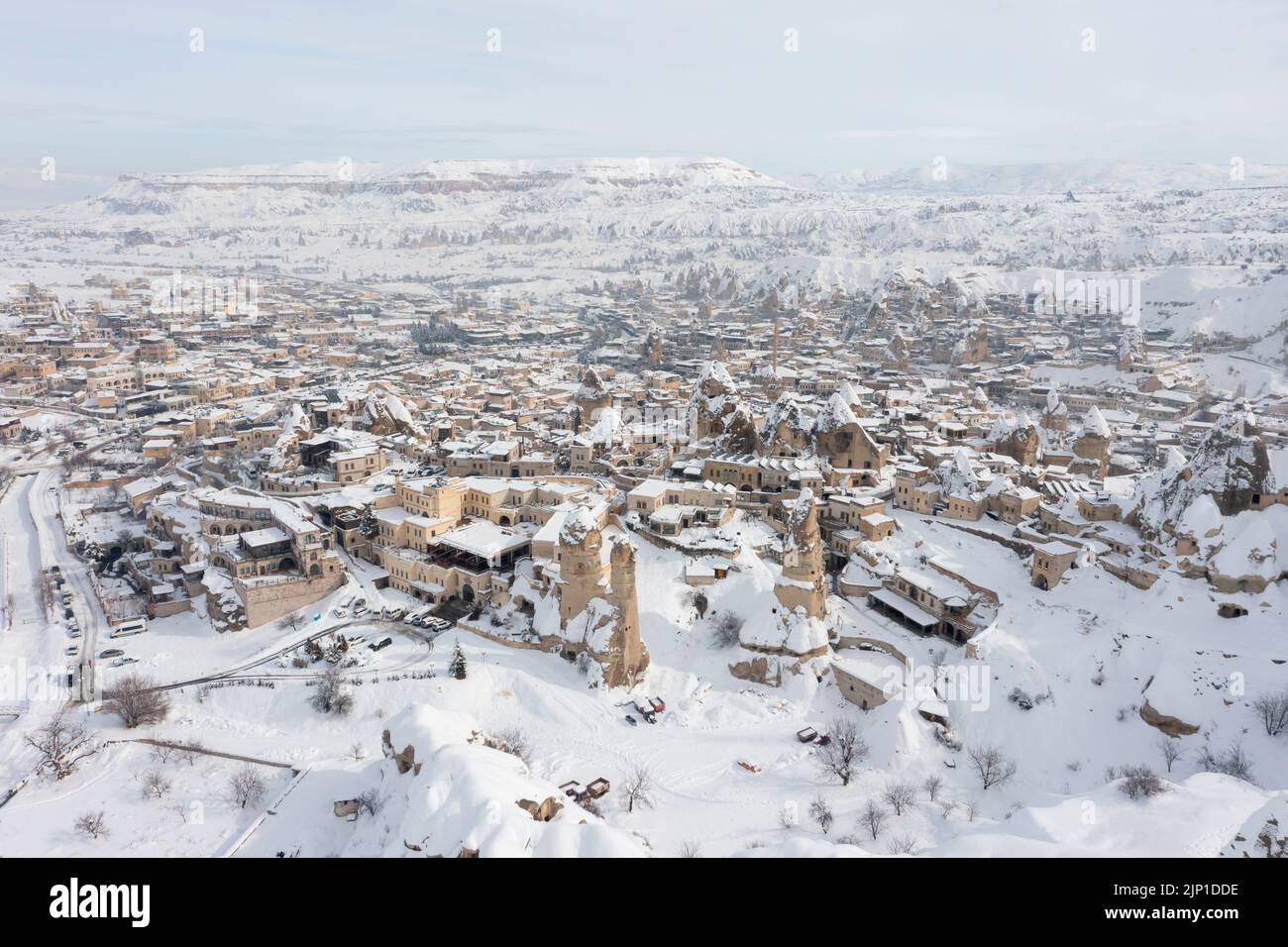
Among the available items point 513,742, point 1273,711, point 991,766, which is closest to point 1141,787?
point 991,766

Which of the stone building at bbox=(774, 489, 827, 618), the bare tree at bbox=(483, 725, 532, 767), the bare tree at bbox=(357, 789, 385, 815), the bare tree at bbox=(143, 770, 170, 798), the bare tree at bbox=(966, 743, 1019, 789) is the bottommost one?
the bare tree at bbox=(966, 743, 1019, 789)

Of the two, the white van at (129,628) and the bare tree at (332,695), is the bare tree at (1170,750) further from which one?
the white van at (129,628)

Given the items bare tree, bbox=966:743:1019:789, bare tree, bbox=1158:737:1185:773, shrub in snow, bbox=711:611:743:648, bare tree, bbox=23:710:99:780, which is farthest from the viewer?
shrub in snow, bbox=711:611:743:648

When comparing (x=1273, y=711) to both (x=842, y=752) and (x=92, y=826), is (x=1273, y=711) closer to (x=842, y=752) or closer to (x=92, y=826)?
(x=842, y=752)

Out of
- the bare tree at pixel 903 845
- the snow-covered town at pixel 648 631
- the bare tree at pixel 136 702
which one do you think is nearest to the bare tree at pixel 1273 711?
the snow-covered town at pixel 648 631

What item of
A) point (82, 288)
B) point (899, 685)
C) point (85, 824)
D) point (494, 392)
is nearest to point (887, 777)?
point (899, 685)

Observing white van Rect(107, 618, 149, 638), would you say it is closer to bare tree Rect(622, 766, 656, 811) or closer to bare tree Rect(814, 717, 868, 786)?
bare tree Rect(622, 766, 656, 811)

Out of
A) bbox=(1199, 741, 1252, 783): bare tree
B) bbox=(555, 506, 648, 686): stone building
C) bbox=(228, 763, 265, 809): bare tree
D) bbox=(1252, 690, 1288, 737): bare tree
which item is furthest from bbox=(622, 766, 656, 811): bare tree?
bbox=(1252, 690, 1288, 737): bare tree
